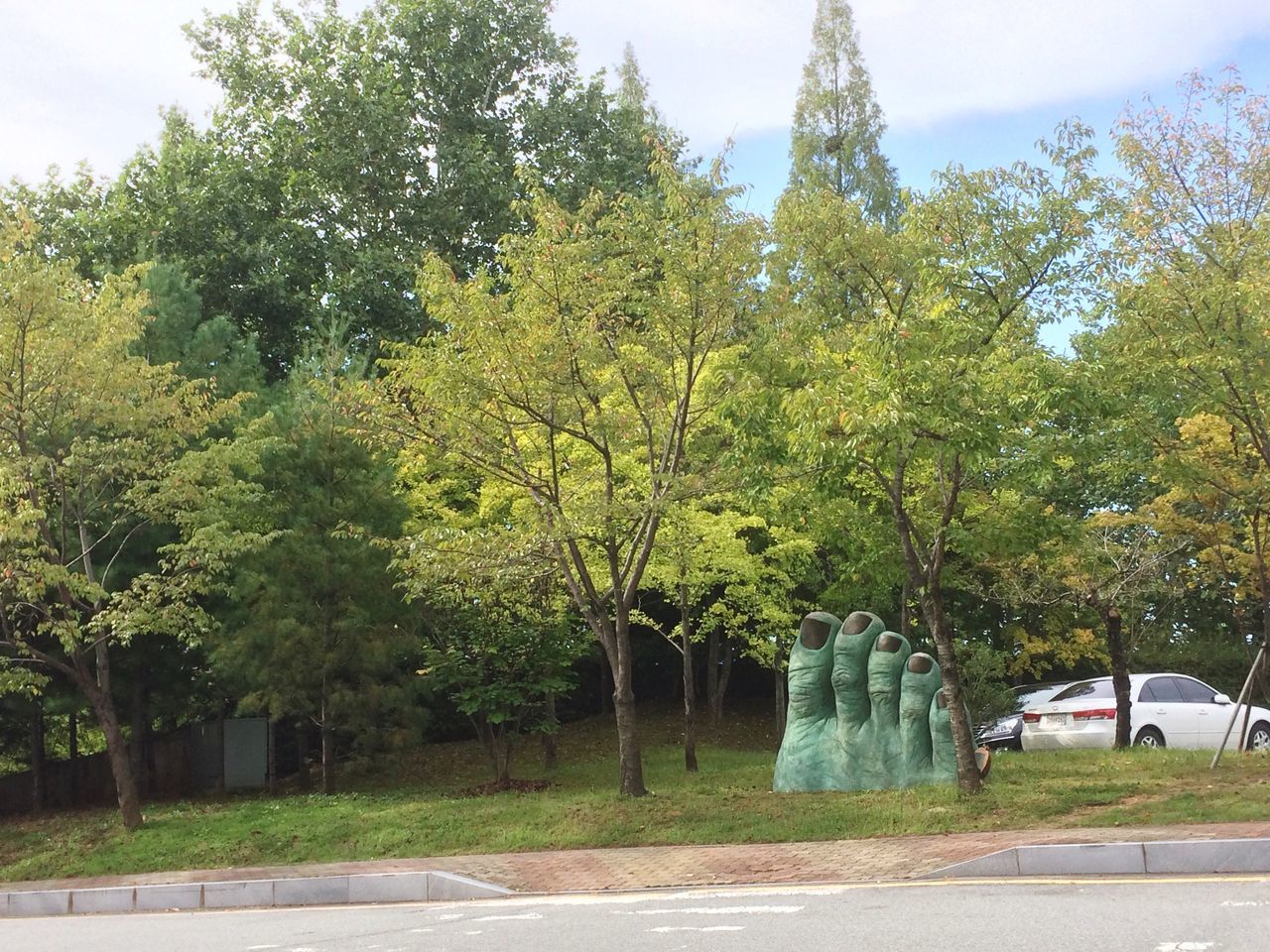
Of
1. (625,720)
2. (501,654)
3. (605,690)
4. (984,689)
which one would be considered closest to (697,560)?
(501,654)

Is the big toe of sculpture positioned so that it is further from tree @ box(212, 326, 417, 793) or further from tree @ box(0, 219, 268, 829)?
tree @ box(0, 219, 268, 829)

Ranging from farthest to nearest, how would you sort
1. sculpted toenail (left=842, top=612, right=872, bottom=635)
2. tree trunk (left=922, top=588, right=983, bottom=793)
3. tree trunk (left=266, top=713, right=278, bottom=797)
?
tree trunk (left=266, top=713, right=278, bottom=797) < sculpted toenail (left=842, top=612, right=872, bottom=635) < tree trunk (left=922, top=588, right=983, bottom=793)

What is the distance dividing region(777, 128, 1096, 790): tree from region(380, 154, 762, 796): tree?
1173 millimetres

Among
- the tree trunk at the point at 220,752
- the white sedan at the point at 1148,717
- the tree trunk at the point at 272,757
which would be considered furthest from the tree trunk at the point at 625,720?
the tree trunk at the point at 220,752

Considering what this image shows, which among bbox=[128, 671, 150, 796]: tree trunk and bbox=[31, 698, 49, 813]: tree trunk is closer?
bbox=[128, 671, 150, 796]: tree trunk

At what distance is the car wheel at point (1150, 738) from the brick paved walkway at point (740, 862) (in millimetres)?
8303

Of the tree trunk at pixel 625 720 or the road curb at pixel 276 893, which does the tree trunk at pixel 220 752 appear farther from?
the tree trunk at pixel 625 720

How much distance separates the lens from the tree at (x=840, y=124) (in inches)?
1398

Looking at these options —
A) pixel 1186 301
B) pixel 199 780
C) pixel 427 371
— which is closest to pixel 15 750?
pixel 199 780

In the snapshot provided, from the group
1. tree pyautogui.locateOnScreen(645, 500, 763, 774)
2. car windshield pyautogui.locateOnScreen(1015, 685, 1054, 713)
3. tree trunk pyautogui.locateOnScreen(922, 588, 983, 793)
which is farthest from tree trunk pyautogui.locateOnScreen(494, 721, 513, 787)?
car windshield pyautogui.locateOnScreen(1015, 685, 1054, 713)

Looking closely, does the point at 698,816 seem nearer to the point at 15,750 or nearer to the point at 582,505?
the point at 582,505

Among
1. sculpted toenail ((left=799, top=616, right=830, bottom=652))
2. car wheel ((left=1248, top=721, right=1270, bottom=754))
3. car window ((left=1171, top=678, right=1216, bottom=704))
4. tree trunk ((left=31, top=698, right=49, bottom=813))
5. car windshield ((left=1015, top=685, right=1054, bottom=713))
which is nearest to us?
sculpted toenail ((left=799, top=616, right=830, bottom=652))

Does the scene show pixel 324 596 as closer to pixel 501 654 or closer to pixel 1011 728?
pixel 501 654

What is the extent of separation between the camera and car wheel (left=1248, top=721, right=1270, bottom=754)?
1814 centimetres
